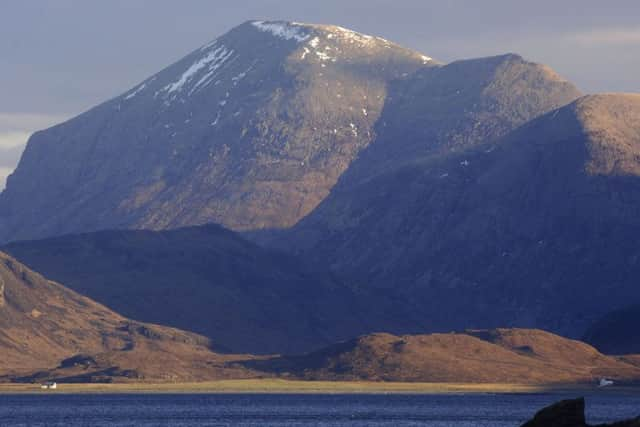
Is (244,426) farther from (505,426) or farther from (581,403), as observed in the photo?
(581,403)

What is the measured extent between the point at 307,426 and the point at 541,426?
106008 mm

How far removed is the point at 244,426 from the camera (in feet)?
654

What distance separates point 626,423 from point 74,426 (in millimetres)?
116984

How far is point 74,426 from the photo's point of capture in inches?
7835

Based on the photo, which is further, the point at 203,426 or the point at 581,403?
the point at 203,426

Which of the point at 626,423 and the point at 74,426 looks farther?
the point at 74,426

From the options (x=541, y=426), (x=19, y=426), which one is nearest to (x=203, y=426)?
(x=19, y=426)

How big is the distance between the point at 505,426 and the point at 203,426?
3564cm

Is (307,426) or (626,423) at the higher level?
(626,423)

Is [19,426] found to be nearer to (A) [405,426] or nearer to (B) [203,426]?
(B) [203,426]

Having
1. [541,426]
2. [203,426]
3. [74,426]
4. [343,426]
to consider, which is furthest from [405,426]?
[541,426]

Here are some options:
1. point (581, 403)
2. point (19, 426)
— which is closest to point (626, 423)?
point (581, 403)

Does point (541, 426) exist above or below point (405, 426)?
above

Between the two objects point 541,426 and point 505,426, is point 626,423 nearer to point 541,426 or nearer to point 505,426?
point 541,426
